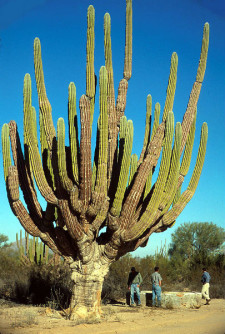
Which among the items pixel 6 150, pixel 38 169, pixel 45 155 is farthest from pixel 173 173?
pixel 6 150

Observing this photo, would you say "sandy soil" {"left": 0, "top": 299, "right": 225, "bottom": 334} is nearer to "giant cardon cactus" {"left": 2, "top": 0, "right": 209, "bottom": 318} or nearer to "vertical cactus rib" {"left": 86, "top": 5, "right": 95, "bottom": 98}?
"giant cardon cactus" {"left": 2, "top": 0, "right": 209, "bottom": 318}

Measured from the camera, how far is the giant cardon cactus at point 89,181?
9.61m

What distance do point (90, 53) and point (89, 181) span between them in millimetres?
3244

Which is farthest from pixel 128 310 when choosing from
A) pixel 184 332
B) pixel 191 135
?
pixel 191 135

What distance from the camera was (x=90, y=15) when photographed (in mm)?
10578

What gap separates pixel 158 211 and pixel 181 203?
4.42ft

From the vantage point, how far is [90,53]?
10.3 metres

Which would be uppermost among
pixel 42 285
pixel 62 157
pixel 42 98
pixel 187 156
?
pixel 42 98

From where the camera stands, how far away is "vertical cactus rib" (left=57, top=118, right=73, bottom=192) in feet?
30.5

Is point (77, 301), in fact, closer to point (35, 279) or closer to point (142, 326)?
point (142, 326)

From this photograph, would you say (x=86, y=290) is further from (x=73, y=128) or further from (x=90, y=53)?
(x=90, y=53)

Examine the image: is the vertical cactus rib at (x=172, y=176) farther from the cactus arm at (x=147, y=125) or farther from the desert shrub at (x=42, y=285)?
the desert shrub at (x=42, y=285)

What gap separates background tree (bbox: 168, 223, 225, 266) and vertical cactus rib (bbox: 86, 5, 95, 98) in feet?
69.2

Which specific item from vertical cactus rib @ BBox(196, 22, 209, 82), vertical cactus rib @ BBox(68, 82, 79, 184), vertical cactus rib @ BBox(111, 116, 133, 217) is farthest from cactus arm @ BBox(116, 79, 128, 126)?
vertical cactus rib @ BBox(196, 22, 209, 82)
